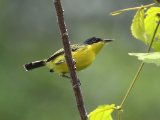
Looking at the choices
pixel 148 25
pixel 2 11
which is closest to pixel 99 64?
pixel 2 11

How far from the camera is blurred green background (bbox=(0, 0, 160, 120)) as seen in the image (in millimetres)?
9531

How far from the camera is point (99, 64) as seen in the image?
10992 mm

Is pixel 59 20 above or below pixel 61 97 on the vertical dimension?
above

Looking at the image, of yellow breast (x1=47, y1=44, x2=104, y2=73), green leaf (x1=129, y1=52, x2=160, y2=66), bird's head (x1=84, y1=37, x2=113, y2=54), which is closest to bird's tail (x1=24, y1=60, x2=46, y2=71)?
yellow breast (x1=47, y1=44, x2=104, y2=73)

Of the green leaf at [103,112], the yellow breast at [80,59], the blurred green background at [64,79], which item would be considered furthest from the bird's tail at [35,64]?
the green leaf at [103,112]

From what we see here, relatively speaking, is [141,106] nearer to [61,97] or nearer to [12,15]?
[61,97]

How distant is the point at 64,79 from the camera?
11.3 metres

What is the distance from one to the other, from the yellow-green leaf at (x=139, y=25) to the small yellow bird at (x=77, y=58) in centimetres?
329

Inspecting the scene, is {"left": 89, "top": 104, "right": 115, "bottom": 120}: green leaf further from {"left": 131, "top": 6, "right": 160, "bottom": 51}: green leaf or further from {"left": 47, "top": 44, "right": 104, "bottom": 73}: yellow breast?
{"left": 47, "top": 44, "right": 104, "bottom": 73}: yellow breast

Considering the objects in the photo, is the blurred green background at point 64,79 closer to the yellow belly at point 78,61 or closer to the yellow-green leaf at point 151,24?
the yellow belly at point 78,61

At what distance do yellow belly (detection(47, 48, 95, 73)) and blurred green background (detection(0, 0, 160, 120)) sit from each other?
3323 millimetres

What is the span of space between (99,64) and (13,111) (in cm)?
163

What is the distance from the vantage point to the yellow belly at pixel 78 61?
5.12 meters

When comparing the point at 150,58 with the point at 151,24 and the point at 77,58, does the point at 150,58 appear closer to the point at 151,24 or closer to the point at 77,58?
the point at 151,24
